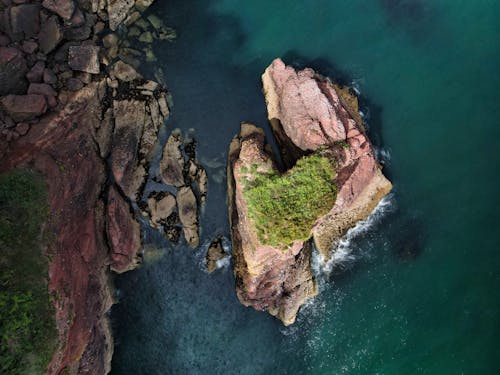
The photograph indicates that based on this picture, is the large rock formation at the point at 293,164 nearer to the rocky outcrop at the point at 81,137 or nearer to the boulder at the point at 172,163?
the boulder at the point at 172,163

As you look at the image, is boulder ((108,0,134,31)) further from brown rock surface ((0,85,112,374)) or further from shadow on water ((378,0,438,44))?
shadow on water ((378,0,438,44))

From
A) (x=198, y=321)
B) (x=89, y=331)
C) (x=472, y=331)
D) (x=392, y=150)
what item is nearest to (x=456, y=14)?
(x=392, y=150)

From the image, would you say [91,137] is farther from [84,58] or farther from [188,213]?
[188,213]

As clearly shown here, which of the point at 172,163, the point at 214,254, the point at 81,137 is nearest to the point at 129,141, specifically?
the point at 81,137

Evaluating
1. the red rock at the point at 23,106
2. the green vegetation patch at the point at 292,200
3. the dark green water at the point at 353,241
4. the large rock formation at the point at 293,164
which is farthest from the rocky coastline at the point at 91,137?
the green vegetation patch at the point at 292,200

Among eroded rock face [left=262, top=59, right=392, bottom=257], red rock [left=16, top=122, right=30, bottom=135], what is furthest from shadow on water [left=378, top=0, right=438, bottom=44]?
red rock [left=16, top=122, right=30, bottom=135]

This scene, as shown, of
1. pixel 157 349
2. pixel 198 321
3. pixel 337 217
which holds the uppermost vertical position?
pixel 337 217

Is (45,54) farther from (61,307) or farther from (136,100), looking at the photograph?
(61,307)

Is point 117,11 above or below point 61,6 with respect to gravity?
above
